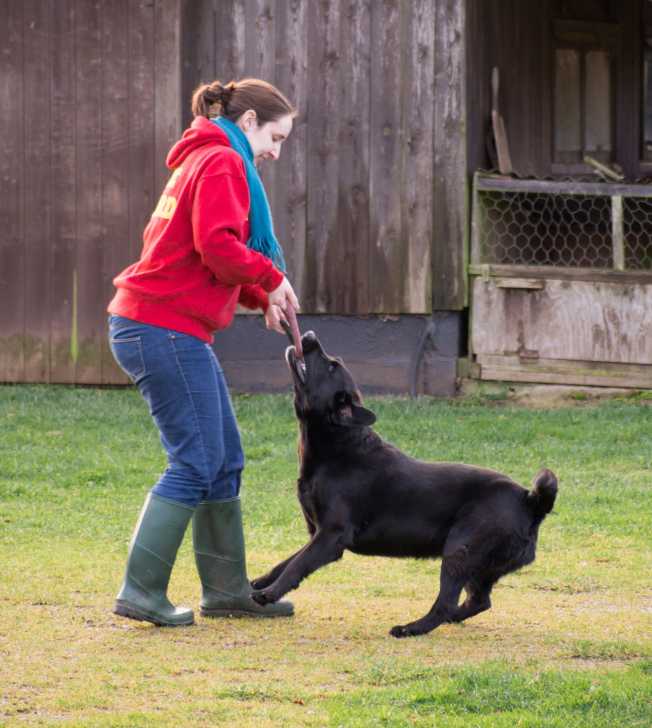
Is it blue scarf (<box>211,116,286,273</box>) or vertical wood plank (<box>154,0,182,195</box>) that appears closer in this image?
blue scarf (<box>211,116,286,273</box>)

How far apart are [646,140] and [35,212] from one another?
605 centimetres

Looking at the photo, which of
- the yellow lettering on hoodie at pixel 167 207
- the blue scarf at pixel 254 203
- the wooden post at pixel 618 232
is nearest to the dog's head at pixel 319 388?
the blue scarf at pixel 254 203

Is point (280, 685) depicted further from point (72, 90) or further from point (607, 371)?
point (72, 90)

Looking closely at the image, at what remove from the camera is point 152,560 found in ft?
17.0

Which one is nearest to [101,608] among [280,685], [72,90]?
[280,685]

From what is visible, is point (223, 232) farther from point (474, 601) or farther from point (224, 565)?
point (474, 601)

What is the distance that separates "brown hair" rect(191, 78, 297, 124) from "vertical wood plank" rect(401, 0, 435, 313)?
6.22 metres

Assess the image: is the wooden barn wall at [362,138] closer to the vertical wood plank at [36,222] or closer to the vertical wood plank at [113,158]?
the vertical wood plank at [113,158]

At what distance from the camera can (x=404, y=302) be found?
1152cm

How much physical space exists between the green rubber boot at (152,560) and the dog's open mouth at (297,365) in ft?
2.26

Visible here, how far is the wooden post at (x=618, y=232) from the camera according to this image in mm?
11336

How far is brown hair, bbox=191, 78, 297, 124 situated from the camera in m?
5.25

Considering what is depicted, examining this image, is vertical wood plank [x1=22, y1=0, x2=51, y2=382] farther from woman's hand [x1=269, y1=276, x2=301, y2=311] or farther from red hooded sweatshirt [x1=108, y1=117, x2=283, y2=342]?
woman's hand [x1=269, y1=276, x2=301, y2=311]

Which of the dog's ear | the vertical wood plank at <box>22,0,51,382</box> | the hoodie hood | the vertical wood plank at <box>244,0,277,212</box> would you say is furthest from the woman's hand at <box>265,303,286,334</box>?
the vertical wood plank at <box>22,0,51,382</box>
